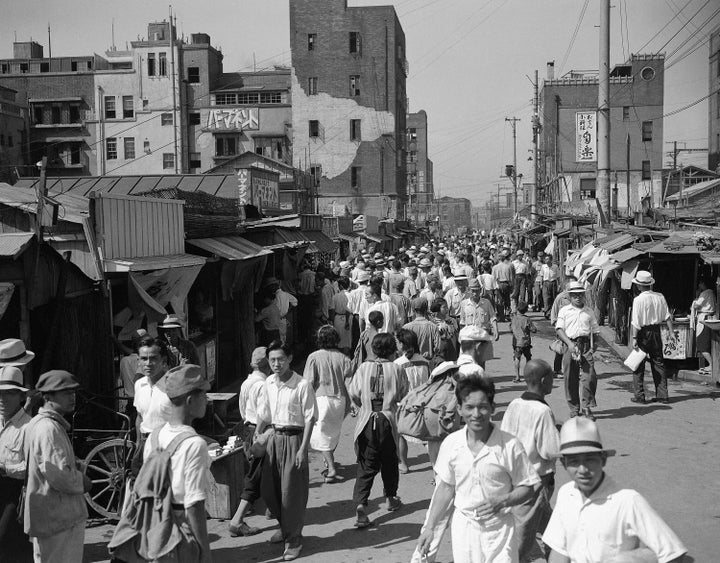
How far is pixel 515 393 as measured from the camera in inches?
515

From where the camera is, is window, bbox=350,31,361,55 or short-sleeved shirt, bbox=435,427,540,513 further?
window, bbox=350,31,361,55

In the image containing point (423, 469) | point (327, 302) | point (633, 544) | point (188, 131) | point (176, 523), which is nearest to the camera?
point (633, 544)

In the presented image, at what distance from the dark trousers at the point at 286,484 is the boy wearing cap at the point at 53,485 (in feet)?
6.22

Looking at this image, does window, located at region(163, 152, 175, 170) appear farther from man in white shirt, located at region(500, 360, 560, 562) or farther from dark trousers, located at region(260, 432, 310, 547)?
man in white shirt, located at region(500, 360, 560, 562)

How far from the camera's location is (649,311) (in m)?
11.9

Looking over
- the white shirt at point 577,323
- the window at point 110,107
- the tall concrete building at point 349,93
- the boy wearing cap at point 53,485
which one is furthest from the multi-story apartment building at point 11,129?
the boy wearing cap at point 53,485

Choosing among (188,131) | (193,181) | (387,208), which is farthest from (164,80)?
(193,181)

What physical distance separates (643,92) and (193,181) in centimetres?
5518

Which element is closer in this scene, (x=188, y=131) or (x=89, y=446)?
(x=89, y=446)

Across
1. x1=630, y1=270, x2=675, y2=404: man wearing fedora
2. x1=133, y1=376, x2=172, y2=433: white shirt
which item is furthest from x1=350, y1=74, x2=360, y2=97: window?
x1=133, y1=376, x2=172, y2=433: white shirt

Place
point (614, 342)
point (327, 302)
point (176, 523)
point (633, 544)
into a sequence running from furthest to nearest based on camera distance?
1. point (614, 342)
2. point (327, 302)
3. point (176, 523)
4. point (633, 544)

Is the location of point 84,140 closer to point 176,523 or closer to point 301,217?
point 301,217

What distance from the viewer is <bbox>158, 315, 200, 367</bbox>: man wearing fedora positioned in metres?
8.98

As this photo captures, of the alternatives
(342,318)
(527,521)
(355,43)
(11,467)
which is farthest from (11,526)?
(355,43)
